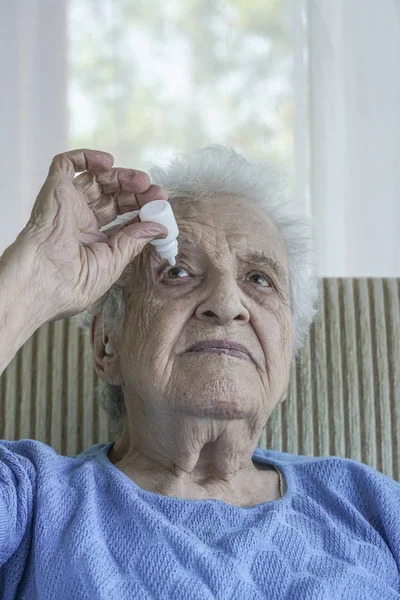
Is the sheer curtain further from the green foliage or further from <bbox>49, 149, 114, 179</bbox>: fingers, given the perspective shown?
<bbox>49, 149, 114, 179</bbox>: fingers

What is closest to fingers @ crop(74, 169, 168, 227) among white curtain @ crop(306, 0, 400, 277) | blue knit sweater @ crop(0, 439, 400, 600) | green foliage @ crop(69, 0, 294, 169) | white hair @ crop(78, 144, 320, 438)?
white hair @ crop(78, 144, 320, 438)

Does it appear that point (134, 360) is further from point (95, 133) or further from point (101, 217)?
point (95, 133)

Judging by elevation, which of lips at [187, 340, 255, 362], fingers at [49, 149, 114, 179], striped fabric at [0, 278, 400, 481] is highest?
fingers at [49, 149, 114, 179]

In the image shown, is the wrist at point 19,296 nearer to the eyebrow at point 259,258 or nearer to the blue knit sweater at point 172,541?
the blue knit sweater at point 172,541

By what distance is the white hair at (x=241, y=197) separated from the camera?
1.46 meters

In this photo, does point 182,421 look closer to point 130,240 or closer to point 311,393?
point 130,240

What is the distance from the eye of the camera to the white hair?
1455 millimetres

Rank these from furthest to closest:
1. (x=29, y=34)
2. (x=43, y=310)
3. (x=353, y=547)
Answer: (x=29, y=34), (x=353, y=547), (x=43, y=310)

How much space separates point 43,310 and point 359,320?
82 centimetres

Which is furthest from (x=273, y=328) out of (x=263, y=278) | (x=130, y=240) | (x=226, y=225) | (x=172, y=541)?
(x=172, y=541)

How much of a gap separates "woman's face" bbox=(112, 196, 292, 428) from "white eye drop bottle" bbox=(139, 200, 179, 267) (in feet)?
0.21

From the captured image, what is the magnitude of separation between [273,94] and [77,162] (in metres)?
1.20

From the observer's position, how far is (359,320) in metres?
1.70

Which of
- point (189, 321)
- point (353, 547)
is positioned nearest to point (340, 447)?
point (353, 547)
